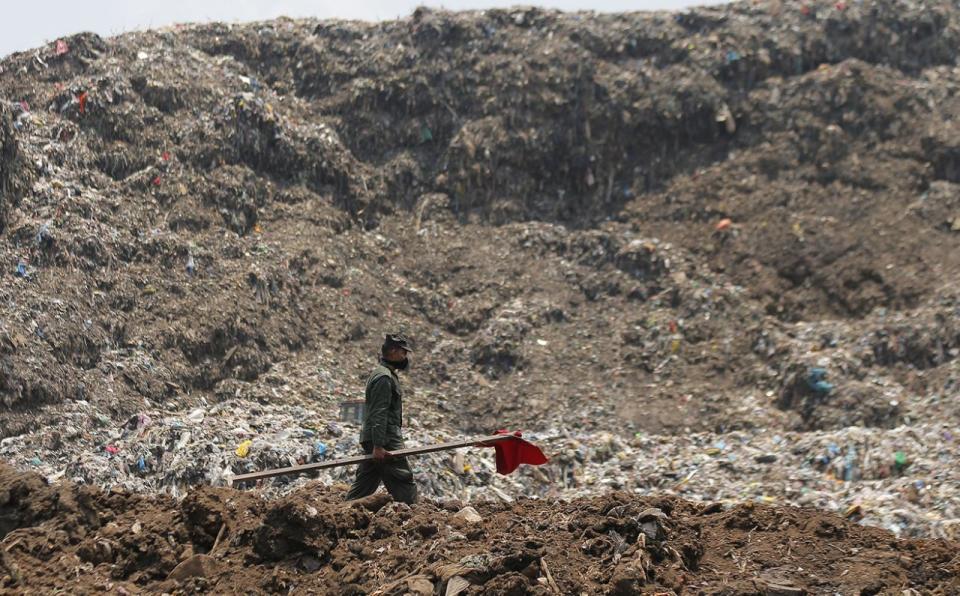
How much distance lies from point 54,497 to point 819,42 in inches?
546

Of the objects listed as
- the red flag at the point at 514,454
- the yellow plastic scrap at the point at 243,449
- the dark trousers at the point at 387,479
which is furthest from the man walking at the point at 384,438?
the yellow plastic scrap at the point at 243,449

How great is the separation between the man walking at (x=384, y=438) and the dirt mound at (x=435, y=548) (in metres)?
0.66

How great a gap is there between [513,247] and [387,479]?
28.4 ft

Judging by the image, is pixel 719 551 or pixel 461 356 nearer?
pixel 719 551

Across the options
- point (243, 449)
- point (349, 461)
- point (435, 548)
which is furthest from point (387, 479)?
point (243, 449)

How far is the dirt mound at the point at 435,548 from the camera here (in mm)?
4359

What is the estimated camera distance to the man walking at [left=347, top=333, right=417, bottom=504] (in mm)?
6074

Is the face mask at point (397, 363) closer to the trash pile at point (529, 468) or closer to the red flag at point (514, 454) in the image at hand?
the red flag at point (514, 454)

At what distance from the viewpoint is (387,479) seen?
241 inches

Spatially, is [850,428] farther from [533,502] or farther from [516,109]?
[516,109]

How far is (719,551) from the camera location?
4836 mm

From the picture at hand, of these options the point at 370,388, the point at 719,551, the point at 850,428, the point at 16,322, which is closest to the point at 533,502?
A: the point at 370,388

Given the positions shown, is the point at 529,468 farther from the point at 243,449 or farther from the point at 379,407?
the point at 379,407

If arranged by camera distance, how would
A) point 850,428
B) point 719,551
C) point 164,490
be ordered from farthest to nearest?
point 850,428 < point 164,490 < point 719,551
